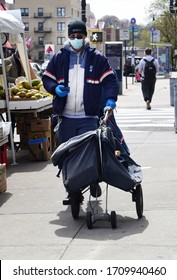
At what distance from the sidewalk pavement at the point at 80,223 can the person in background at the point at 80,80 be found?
1.84ft

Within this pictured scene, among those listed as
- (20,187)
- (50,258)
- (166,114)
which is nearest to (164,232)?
(50,258)

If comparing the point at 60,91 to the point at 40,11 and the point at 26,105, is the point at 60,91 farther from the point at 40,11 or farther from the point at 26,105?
the point at 40,11

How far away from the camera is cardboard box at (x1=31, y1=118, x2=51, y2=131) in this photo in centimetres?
1203

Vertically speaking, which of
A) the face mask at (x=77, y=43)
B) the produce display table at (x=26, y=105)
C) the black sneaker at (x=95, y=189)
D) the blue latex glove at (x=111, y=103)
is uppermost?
the face mask at (x=77, y=43)

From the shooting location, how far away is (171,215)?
7703 mm

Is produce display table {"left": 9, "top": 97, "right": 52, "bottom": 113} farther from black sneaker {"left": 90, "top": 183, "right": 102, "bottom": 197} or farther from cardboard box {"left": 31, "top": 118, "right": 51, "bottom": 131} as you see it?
black sneaker {"left": 90, "top": 183, "right": 102, "bottom": 197}

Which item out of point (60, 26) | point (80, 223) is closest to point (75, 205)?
point (80, 223)

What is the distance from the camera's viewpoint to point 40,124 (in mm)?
12078

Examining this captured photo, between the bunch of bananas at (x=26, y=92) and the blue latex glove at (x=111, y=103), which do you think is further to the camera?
the bunch of bananas at (x=26, y=92)

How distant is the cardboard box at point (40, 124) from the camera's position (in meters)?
12.0

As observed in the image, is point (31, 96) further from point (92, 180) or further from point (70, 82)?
point (92, 180)

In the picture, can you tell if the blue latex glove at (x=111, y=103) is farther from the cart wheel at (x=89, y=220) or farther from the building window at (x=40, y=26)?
the building window at (x=40, y=26)

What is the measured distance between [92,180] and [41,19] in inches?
5233

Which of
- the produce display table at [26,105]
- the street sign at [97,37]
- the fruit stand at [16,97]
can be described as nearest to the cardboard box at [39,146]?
the fruit stand at [16,97]
